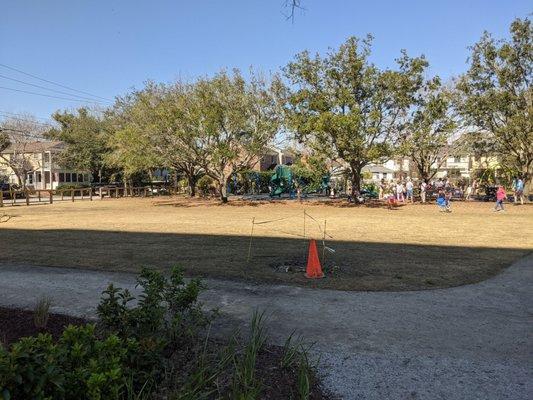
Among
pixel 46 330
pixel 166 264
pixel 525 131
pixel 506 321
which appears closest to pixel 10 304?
pixel 46 330

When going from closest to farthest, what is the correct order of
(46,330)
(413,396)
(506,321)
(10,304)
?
(413,396) → (46,330) → (506,321) → (10,304)

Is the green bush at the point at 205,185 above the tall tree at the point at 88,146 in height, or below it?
below

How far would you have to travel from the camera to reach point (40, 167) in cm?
Answer: 5522

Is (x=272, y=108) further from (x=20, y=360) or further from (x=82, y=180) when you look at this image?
(x=82, y=180)

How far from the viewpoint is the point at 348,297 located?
6699 mm

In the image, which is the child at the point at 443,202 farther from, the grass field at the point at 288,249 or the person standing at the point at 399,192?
the person standing at the point at 399,192

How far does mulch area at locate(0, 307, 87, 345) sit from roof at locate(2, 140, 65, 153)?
50.0m

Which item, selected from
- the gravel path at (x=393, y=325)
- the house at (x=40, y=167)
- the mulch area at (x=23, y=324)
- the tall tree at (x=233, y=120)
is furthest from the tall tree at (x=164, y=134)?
the house at (x=40, y=167)

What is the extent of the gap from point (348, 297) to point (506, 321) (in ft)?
6.58

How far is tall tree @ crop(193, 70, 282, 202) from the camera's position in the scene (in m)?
27.2

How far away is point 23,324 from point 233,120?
23180mm

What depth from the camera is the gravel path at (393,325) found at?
390cm

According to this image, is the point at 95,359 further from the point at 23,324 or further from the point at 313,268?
the point at 313,268

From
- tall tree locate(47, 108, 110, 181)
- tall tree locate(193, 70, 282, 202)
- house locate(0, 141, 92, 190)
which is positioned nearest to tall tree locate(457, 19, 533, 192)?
tall tree locate(193, 70, 282, 202)
